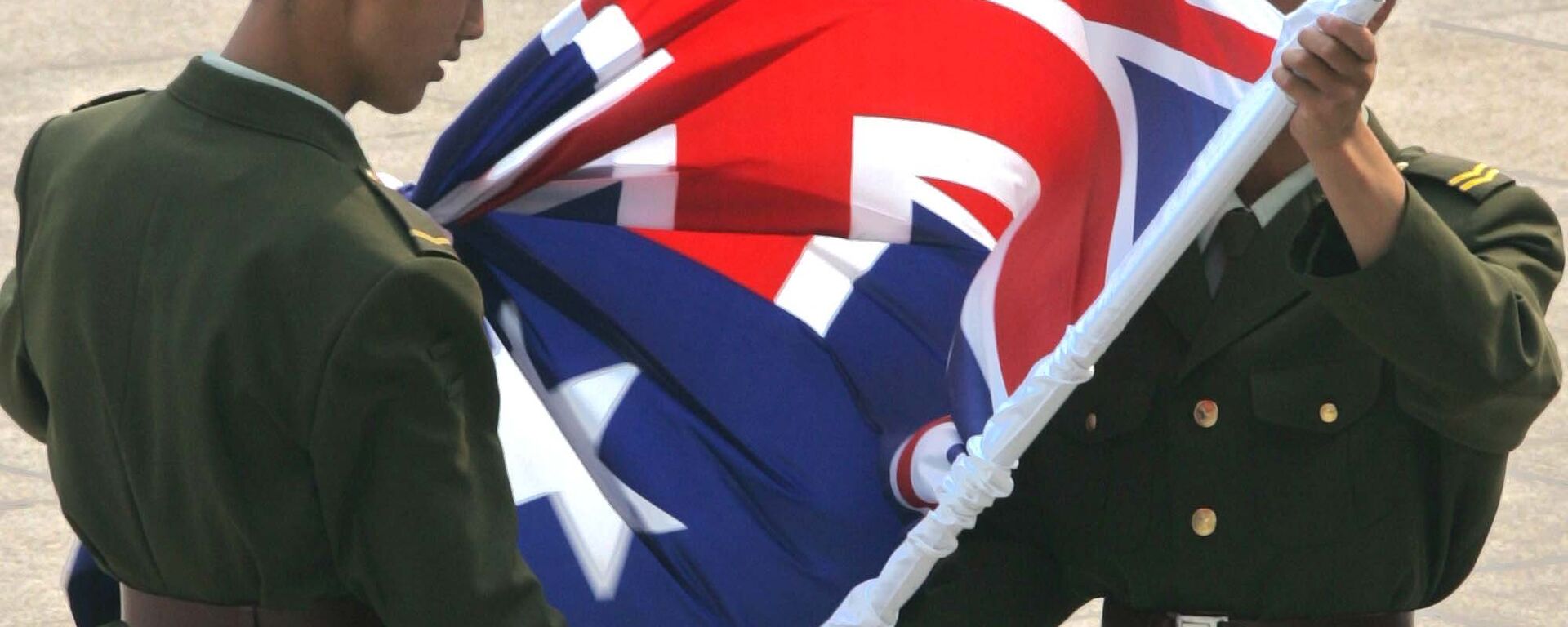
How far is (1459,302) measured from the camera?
8.77 ft

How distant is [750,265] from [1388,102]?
5.76 metres

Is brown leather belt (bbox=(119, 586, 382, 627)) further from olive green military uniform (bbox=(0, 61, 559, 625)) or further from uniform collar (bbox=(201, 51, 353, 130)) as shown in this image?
uniform collar (bbox=(201, 51, 353, 130))

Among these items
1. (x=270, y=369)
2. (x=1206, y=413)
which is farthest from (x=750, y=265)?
(x=270, y=369)

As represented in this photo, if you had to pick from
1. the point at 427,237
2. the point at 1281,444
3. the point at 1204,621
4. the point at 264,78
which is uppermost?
the point at 264,78

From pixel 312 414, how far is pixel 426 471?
0.12 metres

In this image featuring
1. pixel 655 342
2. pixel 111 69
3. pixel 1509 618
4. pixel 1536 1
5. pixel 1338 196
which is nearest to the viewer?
pixel 1338 196

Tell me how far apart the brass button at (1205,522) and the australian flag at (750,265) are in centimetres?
32

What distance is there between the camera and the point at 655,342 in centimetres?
332

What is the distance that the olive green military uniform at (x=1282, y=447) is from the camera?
113 inches

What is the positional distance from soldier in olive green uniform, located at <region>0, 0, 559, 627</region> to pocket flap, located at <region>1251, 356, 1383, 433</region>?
0.90 m

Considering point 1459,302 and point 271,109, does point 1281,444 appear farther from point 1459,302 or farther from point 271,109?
point 271,109

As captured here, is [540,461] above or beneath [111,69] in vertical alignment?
above

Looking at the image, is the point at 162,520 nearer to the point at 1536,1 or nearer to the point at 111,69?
the point at 111,69

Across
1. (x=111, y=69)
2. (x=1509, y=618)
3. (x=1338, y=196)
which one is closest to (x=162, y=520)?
(x=1338, y=196)
